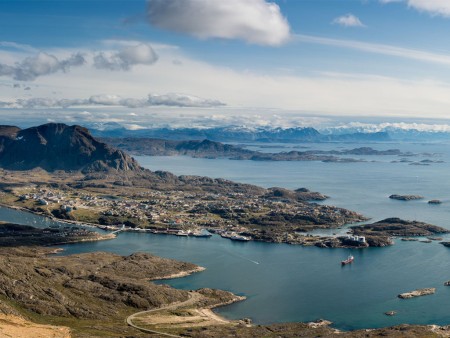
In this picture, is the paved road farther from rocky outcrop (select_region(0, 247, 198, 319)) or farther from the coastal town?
the coastal town

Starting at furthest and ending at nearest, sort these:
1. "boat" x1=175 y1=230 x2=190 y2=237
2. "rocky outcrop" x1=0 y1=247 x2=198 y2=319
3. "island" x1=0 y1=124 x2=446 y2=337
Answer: "boat" x1=175 y1=230 x2=190 y2=237 < "rocky outcrop" x1=0 y1=247 x2=198 y2=319 < "island" x1=0 y1=124 x2=446 y2=337

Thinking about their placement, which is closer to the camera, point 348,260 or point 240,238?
point 348,260

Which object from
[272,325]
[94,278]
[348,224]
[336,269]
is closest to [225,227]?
[348,224]

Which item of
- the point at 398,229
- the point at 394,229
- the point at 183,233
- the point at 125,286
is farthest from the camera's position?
the point at 394,229

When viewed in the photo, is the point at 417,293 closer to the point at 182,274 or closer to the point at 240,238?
the point at 182,274

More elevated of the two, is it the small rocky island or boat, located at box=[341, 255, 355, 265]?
the small rocky island

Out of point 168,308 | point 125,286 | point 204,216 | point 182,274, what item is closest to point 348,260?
point 182,274

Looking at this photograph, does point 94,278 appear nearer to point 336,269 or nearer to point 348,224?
point 336,269

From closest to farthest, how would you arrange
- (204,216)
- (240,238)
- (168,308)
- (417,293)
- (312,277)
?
1. (168,308)
2. (417,293)
3. (312,277)
4. (240,238)
5. (204,216)

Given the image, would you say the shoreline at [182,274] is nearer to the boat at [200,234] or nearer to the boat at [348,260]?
the boat at [348,260]

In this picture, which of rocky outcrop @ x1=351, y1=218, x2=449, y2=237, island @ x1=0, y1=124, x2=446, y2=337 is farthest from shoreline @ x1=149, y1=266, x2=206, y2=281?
rocky outcrop @ x1=351, y1=218, x2=449, y2=237

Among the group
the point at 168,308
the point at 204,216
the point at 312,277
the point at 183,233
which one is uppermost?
the point at 204,216
